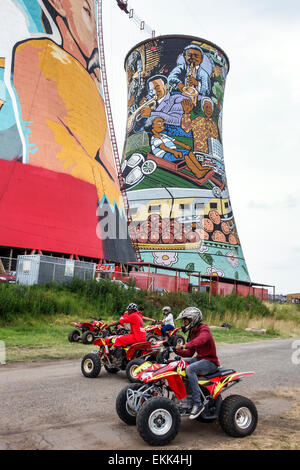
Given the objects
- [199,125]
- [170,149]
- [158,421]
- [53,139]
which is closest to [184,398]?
[158,421]

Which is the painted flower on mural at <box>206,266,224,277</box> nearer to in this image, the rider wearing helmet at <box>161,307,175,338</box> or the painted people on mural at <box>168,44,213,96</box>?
the painted people on mural at <box>168,44,213,96</box>

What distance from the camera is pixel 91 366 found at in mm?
8344

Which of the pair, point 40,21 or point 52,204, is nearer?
point 52,204

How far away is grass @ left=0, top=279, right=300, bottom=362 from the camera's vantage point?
12602mm

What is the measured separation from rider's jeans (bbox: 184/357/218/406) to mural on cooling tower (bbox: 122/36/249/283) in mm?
41747

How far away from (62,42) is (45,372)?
2603cm

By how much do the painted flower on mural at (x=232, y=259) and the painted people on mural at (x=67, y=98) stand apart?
2175cm

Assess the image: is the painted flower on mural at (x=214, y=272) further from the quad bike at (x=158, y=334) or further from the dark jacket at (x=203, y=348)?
the dark jacket at (x=203, y=348)

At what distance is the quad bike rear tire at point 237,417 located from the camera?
4.85 meters

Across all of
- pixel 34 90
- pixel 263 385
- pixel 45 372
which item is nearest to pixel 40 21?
pixel 34 90

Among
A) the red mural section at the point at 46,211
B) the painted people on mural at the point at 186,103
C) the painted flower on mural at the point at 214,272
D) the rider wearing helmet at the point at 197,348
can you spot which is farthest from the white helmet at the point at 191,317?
the painted people on mural at the point at 186,103

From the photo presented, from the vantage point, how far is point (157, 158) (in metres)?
48.5

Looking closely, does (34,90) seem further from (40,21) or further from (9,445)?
(9,445)

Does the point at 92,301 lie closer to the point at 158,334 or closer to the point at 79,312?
the point at 79,312
